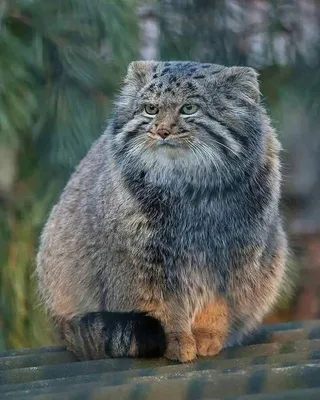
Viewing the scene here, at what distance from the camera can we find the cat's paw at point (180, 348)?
10.8 feet

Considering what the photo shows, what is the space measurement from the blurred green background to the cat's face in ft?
5.05

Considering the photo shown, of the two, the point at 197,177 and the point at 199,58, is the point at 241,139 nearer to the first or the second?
the point at 197,177

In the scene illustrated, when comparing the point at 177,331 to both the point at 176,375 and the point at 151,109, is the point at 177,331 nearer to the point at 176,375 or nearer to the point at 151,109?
the point at 176,375

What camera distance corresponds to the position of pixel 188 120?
3.30 meters

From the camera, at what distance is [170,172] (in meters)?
3.38

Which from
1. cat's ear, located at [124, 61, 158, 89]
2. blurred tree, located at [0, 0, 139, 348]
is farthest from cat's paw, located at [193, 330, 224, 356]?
blurred tree, located at [0, 0, 139, 348]

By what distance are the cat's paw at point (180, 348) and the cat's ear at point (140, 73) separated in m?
0.84

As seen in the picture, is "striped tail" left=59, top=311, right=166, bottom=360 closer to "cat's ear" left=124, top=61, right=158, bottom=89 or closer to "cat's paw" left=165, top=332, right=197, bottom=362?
"cat's paw" left=165, top=332, right=197, bottom=362

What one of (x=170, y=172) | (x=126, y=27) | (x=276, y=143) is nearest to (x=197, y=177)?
(x=170, y=172)

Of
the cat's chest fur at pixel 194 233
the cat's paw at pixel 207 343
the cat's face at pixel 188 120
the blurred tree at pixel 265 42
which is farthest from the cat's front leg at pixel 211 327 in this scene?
the blurred tree at pixel 265 42

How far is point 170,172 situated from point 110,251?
0.36 metres

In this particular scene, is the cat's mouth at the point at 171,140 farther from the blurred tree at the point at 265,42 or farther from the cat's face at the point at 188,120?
the blurred tree at the point at 265,42

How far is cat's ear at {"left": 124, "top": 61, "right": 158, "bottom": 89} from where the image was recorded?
3475mm

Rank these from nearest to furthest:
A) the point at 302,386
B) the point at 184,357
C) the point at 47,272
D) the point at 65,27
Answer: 1. the point at 302,386
2. the point at 184,357
3. the point at 47,272
4. the point at 65,27
